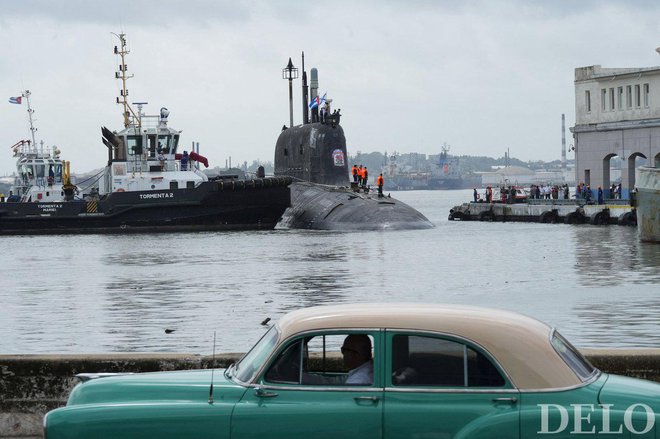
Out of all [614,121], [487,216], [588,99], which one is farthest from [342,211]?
[588,99]

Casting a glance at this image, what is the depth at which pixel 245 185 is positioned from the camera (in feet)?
190

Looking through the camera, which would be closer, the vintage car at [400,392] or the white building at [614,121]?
the vintage car at [400,392]

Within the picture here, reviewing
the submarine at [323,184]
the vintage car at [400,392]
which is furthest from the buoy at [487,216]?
the vintage car at [400,392]

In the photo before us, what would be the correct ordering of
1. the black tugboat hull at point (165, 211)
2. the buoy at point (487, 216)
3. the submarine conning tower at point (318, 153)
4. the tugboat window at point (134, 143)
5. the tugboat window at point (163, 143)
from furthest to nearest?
the buoy at point (487, 216) < the tugboat window at point (163, 143) < the tugboat window at point (134, 143) < the submarine conning tower at point (318, 153) < the black tugboat hull at point (165, 211)

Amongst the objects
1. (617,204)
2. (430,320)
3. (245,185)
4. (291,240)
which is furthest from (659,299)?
(617,204)

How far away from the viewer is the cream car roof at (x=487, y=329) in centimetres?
668

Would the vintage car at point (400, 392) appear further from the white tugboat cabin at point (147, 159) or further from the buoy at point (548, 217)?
the buoy at point (548, 217)

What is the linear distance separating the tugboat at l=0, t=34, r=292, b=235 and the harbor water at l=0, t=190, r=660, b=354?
2.96m

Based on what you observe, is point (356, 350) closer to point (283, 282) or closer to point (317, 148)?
point (283, 282)

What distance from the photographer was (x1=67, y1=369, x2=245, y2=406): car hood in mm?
6957

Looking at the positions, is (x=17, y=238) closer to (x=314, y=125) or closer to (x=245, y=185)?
(x=245, y=185)

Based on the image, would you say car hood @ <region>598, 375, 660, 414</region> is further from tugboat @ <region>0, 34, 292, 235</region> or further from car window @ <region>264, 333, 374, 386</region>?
tugboat @ <region>0, 34, 292, 235</region>

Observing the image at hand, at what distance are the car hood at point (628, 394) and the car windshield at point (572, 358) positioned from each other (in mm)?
136
